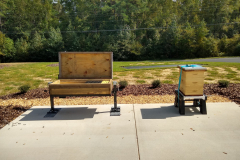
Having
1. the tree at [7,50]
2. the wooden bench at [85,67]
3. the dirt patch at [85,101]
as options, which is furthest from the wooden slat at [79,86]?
the tree at [7,50]

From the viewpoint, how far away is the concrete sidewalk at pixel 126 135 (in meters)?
2.96

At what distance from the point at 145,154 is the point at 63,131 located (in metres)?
1.70

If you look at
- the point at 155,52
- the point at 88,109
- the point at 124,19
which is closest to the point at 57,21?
the point at 124,19

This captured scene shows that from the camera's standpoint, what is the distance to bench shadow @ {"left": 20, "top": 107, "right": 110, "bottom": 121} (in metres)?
4.41

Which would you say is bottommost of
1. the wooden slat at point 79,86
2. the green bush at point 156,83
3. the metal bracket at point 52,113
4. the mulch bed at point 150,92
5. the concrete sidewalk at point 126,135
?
the concrete sidewalk at point 126,135

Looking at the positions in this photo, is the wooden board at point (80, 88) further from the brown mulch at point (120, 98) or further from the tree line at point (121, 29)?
the tree line at point (121, 29)

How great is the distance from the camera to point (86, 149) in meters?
3.09

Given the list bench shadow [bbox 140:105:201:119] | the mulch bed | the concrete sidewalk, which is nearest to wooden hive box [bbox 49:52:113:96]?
the concrete sidewalk

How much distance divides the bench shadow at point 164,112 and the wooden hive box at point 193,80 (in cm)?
47

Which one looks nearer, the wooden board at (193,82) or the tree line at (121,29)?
the wooden board at (193,82)

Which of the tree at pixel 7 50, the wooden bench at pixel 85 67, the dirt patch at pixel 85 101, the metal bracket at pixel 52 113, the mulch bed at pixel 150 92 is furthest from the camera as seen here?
the tree at pixel 7 50

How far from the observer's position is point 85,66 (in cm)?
505

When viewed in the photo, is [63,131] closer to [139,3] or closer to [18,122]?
[18,122]

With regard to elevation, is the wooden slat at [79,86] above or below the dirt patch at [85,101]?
above
